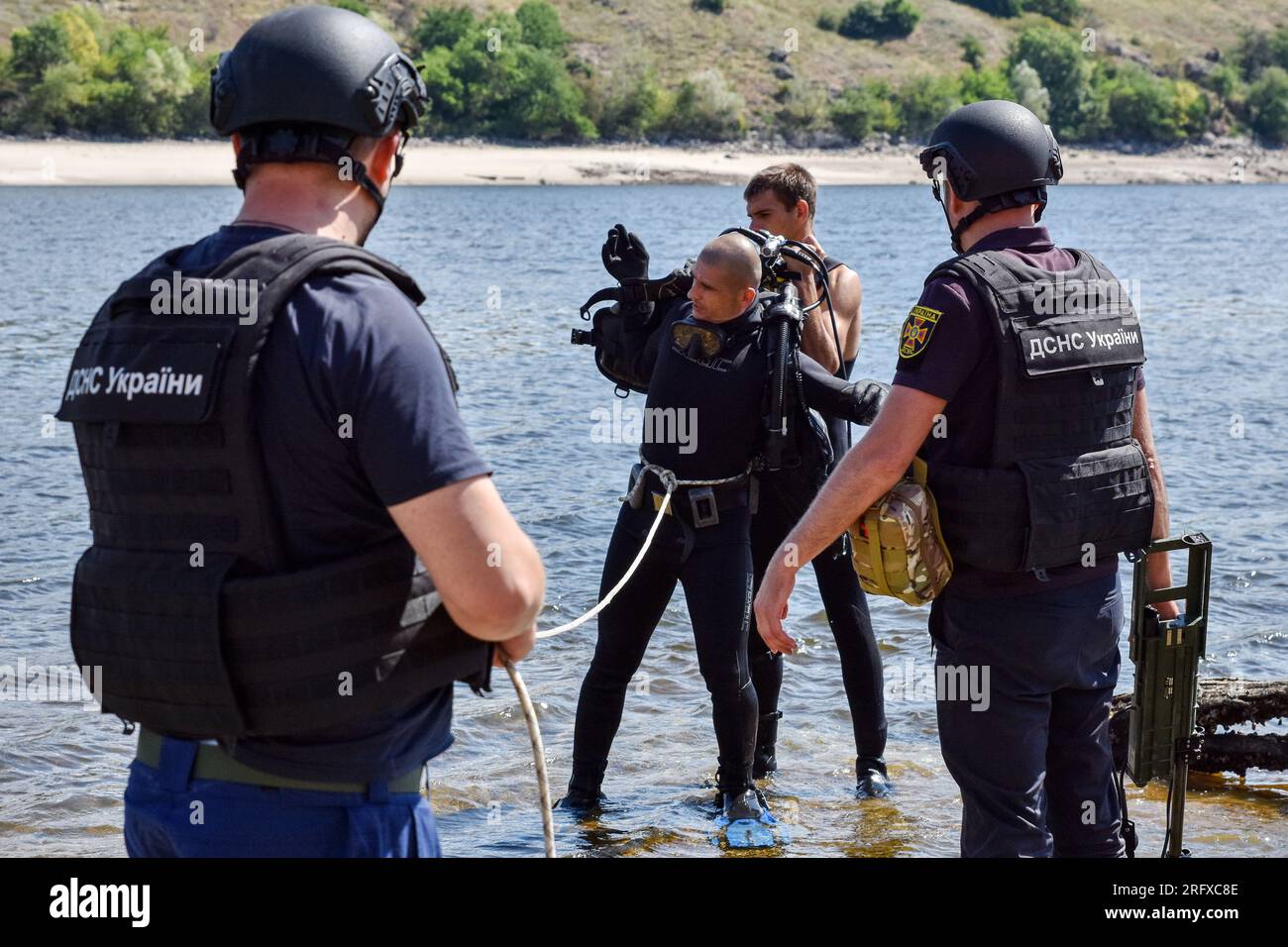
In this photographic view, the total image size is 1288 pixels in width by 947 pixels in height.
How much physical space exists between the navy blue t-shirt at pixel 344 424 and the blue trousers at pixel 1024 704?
189cm

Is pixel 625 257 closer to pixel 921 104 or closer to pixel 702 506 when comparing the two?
pixel 702 506

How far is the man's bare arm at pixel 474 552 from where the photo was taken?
2.44m

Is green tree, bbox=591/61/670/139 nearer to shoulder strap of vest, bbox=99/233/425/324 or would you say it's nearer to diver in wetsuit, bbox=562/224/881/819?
→ diver in wetsuit, bbox=562/224/881/819

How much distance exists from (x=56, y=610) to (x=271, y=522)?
7.43 metres

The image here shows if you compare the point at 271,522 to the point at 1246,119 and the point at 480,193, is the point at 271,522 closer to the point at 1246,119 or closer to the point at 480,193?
the point at 480,193

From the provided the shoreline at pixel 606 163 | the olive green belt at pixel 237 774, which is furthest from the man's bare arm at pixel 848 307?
the shoreline at pixel 606 163

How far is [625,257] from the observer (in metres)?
5.70

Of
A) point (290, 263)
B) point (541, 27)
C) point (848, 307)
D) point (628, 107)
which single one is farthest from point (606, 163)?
point (290, 263)

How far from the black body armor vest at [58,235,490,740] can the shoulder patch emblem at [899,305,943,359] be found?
160cm

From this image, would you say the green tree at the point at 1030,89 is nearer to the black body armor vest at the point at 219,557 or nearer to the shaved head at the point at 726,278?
the shaved head at the point at 726,278

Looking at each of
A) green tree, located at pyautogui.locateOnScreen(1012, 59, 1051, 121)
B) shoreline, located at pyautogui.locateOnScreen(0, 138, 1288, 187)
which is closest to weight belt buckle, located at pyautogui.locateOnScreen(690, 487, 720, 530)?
shoreline, located at pyautogui.locateOnScreen(0, 138, 1288, 187)

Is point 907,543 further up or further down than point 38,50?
further down

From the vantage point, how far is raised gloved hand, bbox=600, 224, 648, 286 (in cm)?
567

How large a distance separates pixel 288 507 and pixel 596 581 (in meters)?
8.03
